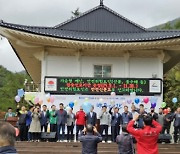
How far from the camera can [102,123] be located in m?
17.2

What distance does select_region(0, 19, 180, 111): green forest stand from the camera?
3303 cm

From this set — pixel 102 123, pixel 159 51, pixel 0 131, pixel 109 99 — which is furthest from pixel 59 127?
pixel 0 131

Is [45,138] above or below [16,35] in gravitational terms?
below

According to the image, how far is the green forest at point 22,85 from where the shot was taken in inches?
1300

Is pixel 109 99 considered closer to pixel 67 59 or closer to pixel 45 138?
pixel 67 59

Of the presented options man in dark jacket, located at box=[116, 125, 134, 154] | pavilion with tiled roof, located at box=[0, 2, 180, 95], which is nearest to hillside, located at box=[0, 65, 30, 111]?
pavilion with tiled roof, located at box=[0, 2, 180, 95]

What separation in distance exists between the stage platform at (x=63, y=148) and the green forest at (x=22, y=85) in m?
16.3

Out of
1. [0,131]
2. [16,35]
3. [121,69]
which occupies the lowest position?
[0,131]

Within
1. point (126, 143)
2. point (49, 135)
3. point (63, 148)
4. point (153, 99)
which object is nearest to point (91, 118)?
point (49, 135)

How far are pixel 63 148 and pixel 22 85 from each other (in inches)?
1688

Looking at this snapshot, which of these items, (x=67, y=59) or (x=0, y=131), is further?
(x=67, y=59)

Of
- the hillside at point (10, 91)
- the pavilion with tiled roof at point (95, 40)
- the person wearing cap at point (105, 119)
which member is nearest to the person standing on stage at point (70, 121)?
the person wearing cap at point (105, 119)

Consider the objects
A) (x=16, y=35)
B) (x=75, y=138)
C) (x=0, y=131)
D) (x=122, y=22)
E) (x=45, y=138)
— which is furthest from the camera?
(x=122, y=22)

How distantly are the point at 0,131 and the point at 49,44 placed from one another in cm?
1782
